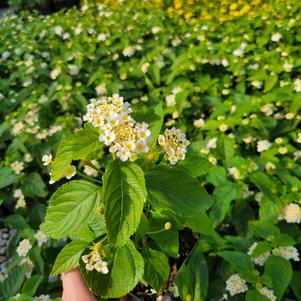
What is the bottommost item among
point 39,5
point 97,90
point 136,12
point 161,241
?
point 39,5

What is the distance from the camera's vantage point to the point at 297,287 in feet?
5.37

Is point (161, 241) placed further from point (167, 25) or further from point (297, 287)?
point (167, 25)

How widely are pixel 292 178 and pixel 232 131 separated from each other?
0.46 metres

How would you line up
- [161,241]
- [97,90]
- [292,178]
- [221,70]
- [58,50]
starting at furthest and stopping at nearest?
[58,50], [221,70], [97,90], [292,178], [161,241]

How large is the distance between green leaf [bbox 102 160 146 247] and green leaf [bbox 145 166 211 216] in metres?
0.05

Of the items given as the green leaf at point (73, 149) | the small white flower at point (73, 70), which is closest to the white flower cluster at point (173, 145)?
the green leaf at point (73, 149)

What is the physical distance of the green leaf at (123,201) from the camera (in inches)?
33.0

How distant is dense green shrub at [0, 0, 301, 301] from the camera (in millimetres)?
899

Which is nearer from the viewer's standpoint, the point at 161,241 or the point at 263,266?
the point at 161,241

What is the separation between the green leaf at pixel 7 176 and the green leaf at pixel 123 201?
4.75ft

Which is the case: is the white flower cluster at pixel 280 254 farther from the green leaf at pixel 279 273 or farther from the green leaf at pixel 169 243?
the green leaf at pixel 169 243

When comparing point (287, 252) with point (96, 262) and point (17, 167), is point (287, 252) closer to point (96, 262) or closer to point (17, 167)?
point (96, 262)

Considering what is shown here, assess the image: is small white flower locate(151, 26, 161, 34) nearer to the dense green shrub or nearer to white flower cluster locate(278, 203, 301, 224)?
the dense green shrub

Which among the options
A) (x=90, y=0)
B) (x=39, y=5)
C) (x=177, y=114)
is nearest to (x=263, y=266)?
(x=177, y=114)
